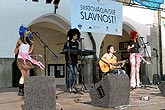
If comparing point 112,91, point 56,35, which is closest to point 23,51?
point 112,91

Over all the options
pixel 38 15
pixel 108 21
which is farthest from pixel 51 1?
pixel 108 21

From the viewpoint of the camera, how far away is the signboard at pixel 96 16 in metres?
10.2

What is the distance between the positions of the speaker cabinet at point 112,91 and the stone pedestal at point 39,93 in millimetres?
1097

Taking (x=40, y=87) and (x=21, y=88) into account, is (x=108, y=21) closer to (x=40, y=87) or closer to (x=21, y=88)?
(x=21, y=88)

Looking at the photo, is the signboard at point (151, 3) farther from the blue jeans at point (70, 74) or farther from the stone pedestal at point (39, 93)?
the stone pedestal at point (39, 93)

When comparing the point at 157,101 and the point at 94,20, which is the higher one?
the point at 94,20

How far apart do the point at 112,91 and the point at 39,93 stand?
1397 millimetres

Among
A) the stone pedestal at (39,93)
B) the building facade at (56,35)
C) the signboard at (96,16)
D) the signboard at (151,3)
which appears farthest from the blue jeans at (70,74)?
the signboard at (151,3)

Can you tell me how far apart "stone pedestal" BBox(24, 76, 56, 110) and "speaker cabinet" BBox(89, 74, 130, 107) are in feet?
3.60

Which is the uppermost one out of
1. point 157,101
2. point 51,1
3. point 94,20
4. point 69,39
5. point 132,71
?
point 51,1

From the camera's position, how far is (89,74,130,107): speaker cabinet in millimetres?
5812

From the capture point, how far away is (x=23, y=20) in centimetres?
1186

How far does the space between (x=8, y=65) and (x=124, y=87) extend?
633 centimetres

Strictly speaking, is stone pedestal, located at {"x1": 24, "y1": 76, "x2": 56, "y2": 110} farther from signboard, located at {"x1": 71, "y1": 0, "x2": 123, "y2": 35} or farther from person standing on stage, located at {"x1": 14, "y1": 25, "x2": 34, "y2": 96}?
signboard, located at {"x1": 71, "y1": 0, "x2": 123, "y2": 35}
